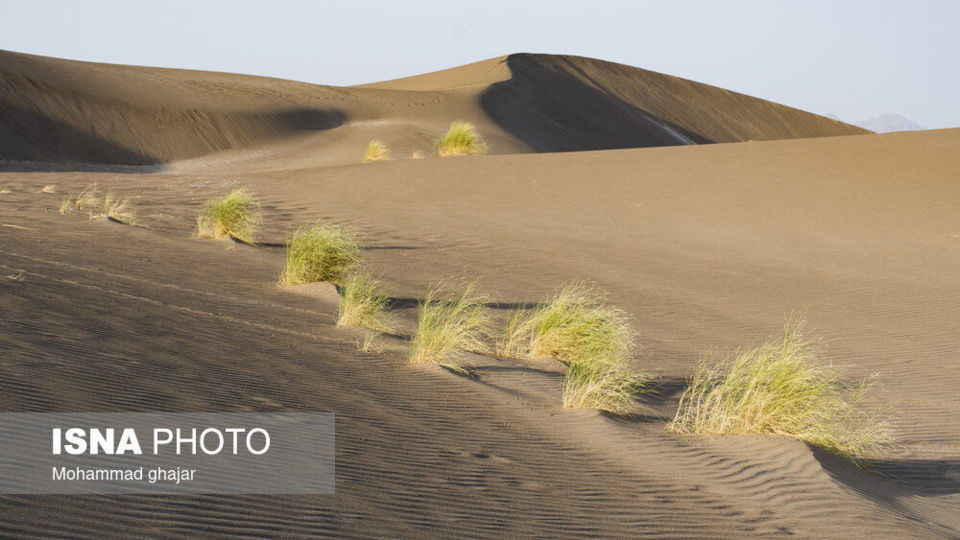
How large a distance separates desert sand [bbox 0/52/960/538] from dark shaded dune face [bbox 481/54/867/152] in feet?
75.3

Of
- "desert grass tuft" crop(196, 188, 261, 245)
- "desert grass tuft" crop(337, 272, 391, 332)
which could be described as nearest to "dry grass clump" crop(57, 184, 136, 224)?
"desert grass tuft" crop(196, 188, 261, 245)

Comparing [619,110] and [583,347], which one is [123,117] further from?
[583,347]

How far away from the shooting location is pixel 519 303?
38.4 feet

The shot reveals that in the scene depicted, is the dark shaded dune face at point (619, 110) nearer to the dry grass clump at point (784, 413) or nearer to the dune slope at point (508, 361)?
the dune slope at point (508, 361)

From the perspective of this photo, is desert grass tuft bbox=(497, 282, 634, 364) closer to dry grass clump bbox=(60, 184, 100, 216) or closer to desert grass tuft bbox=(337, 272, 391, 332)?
desert grass tuft bbox=(337, 272, 391, 332)

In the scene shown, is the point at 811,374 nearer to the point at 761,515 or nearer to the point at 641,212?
the point at 761,515

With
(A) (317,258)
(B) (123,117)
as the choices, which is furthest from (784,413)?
(B) (123,117)

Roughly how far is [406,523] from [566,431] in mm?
2417

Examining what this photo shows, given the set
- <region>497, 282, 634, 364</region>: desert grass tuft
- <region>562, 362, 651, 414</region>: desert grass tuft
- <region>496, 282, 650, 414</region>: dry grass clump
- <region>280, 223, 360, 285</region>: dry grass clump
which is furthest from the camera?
<region>280, 223, 360, 285</region>: dry grass clump

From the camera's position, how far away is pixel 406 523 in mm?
4234

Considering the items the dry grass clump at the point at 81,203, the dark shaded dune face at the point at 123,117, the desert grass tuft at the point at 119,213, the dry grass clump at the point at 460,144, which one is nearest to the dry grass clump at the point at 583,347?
the desert grass tuft at the point at 119,213

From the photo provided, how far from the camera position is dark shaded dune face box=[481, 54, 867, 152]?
5203 centimetres

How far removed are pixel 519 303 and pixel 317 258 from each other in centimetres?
250

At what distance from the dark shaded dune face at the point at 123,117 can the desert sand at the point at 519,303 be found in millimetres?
3191
